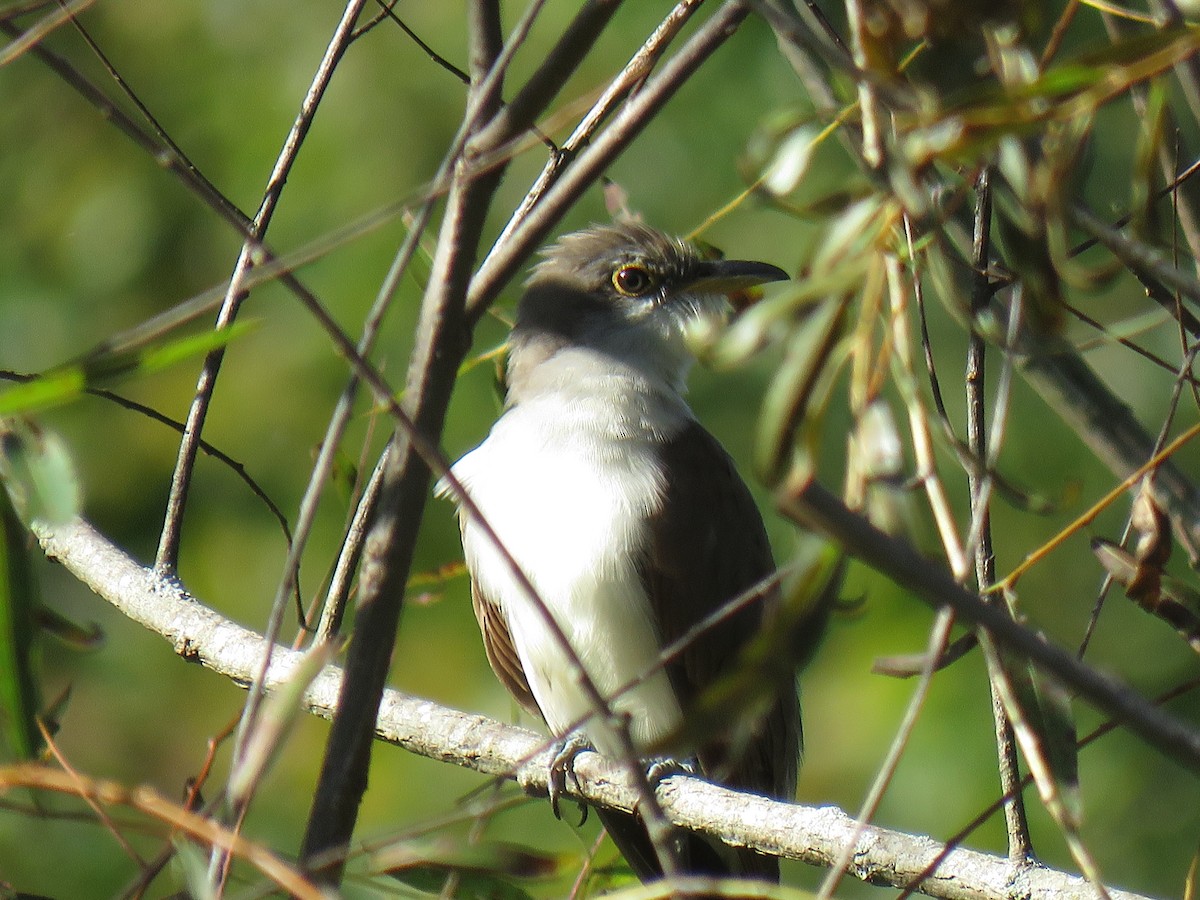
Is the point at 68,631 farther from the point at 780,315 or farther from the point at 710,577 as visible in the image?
the point at 710,577

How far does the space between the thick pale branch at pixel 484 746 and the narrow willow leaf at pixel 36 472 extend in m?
0.91

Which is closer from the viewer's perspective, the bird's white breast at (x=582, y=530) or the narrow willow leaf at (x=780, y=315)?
the narrow willow leaf at (x=780, y=315)

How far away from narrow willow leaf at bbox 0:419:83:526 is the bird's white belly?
80.7 inches

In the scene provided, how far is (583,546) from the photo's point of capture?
13.0ft

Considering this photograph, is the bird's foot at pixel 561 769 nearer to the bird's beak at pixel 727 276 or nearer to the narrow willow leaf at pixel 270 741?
the bird's beak at pixel 727 276

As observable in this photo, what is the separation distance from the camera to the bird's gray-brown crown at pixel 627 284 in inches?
183

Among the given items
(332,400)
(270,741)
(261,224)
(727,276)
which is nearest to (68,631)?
(270,741)

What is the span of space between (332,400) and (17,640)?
15.3ft

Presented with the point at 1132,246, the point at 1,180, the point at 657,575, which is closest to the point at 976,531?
the point at 1132,246

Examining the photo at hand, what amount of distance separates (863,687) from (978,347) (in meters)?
3.12

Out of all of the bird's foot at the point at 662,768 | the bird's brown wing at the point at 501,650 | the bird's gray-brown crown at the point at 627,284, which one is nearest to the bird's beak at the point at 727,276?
the bird's gray-brown crown at the point at 627,284

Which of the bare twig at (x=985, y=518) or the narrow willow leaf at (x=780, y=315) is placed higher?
the bare twig at (x=985, y=518)

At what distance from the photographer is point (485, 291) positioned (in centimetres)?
165

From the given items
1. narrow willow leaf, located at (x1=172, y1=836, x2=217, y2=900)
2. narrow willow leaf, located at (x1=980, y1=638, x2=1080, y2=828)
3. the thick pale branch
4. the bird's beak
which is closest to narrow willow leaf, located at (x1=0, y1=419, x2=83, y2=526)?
narrow willow leaf, located at (x1=172, y1=836, x2=217, y2=900)
